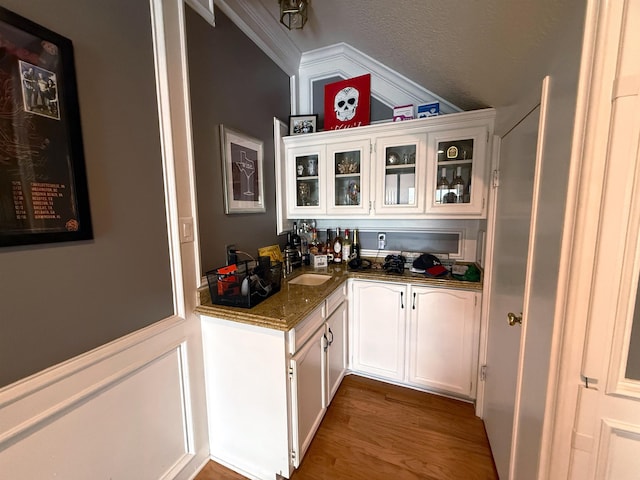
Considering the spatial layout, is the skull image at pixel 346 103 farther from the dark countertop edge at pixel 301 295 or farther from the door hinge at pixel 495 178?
the dark countertop edge at pixel 301 295

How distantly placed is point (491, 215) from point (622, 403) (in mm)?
1036

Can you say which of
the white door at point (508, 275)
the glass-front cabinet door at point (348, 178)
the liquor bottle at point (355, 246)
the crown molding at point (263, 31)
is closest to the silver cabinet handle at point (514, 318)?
the white door at point (508, 275)

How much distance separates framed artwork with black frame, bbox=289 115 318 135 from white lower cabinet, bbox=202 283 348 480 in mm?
1535

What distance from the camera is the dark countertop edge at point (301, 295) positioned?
1222mm

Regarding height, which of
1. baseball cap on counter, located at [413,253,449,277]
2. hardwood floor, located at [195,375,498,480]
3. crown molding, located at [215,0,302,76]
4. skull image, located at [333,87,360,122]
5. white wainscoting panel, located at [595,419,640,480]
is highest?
crown molding, located at [215,0,302,76]

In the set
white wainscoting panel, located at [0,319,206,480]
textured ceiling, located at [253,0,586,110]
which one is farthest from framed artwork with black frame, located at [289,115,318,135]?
white wainscoting panel, located at [0,319,206,480]

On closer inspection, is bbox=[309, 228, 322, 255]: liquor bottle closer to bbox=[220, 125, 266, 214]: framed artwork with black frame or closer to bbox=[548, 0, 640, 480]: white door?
bbox=[220, 125, 266, 214]: framed artwork with black frame

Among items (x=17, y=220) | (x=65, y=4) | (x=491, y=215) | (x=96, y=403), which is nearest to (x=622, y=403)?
(x=491, y=215)

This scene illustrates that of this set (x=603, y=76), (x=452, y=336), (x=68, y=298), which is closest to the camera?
(x=603, y=76)

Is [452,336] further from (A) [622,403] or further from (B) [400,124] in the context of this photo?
(B) [400,124]

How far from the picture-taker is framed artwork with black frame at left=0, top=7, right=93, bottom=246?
76cm

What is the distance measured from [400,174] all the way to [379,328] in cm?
122

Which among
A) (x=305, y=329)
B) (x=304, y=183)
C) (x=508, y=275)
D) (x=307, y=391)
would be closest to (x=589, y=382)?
(x=508, y=275)

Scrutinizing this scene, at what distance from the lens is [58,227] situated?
0.87 metres
